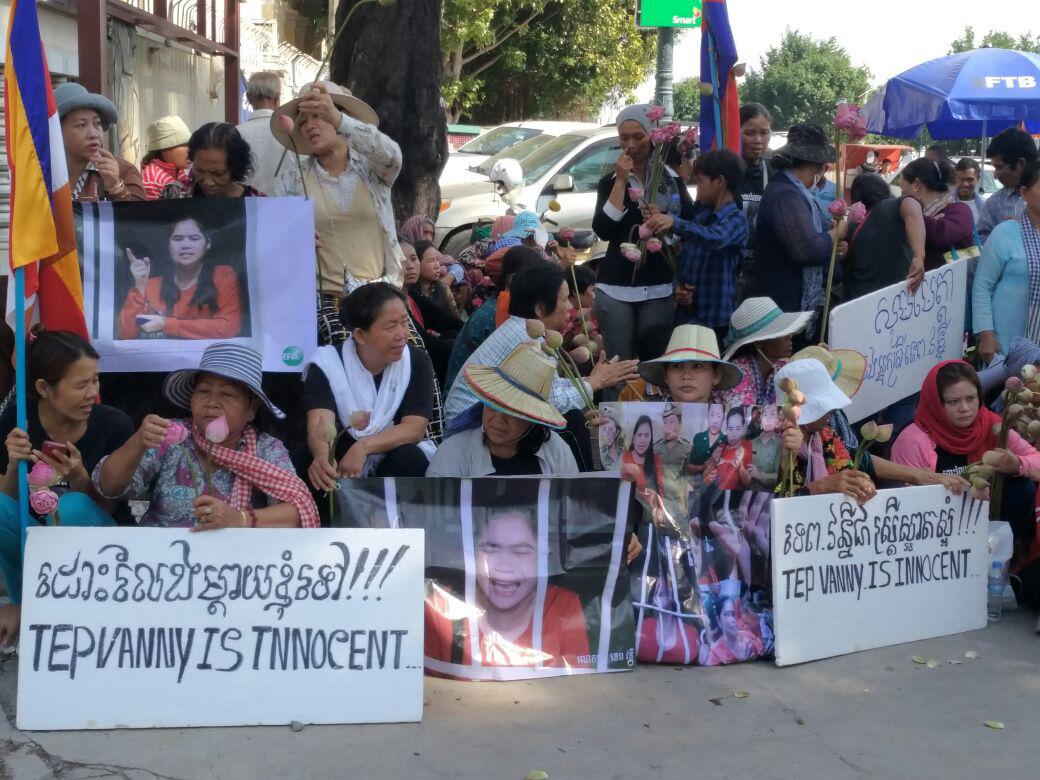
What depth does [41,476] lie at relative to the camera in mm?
3932

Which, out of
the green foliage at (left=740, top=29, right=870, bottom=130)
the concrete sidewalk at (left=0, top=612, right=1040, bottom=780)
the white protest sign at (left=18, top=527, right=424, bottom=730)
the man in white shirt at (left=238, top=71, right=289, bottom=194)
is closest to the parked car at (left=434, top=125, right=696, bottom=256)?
the man in white shirt at (left=238, top=71, right=289, bottom=194)

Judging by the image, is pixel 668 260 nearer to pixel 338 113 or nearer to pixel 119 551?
pixel 338 113

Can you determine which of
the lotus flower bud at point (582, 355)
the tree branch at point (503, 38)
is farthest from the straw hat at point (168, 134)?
the tree branch at point (503, 38)

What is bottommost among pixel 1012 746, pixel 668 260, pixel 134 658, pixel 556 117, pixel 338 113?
pixel 1012 746

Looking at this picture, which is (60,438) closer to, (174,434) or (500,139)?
(174,434)

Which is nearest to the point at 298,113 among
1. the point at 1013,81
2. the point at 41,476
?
the point at 41,476

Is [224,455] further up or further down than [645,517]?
further up

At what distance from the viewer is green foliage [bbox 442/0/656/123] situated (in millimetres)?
27062

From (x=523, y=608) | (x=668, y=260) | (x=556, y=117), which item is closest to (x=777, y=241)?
(x=668, y=260)

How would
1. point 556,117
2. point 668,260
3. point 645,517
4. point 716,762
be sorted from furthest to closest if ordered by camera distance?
point 556,117 → point 668,260 → point 645,517 → point 716,762

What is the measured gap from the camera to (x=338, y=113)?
5.34 metres

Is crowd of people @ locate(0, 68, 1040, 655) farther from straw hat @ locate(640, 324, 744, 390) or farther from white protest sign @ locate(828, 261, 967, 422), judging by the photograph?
white protest sign @ locate(828, 261, 967, 422)

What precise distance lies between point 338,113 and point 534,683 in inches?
100

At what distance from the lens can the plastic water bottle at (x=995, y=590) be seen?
5.08 m
